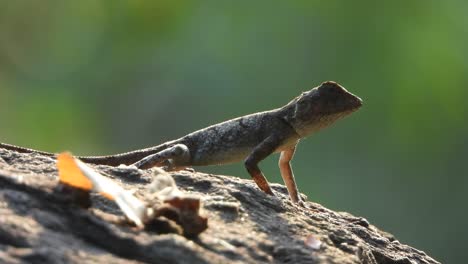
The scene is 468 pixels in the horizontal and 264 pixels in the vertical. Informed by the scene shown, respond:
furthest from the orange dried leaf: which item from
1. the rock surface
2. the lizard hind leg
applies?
the lizard hind leg

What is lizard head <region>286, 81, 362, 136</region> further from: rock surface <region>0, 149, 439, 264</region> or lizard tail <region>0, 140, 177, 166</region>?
rock surface <region>0, 149, 439, 264</region>

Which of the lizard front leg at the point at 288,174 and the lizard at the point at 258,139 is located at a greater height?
the lizard at the point at 258,139

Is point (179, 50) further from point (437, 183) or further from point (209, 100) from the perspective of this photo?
point (437, 183)

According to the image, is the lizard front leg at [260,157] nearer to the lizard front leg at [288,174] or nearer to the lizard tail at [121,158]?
the lizard front leg at [288,174]

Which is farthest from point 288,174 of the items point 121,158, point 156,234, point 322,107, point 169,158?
point 156,234

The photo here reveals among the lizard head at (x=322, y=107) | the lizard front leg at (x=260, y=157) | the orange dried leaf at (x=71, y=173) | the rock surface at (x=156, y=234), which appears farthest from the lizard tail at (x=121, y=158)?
the orange dried leaf at (x=71, y=173)
